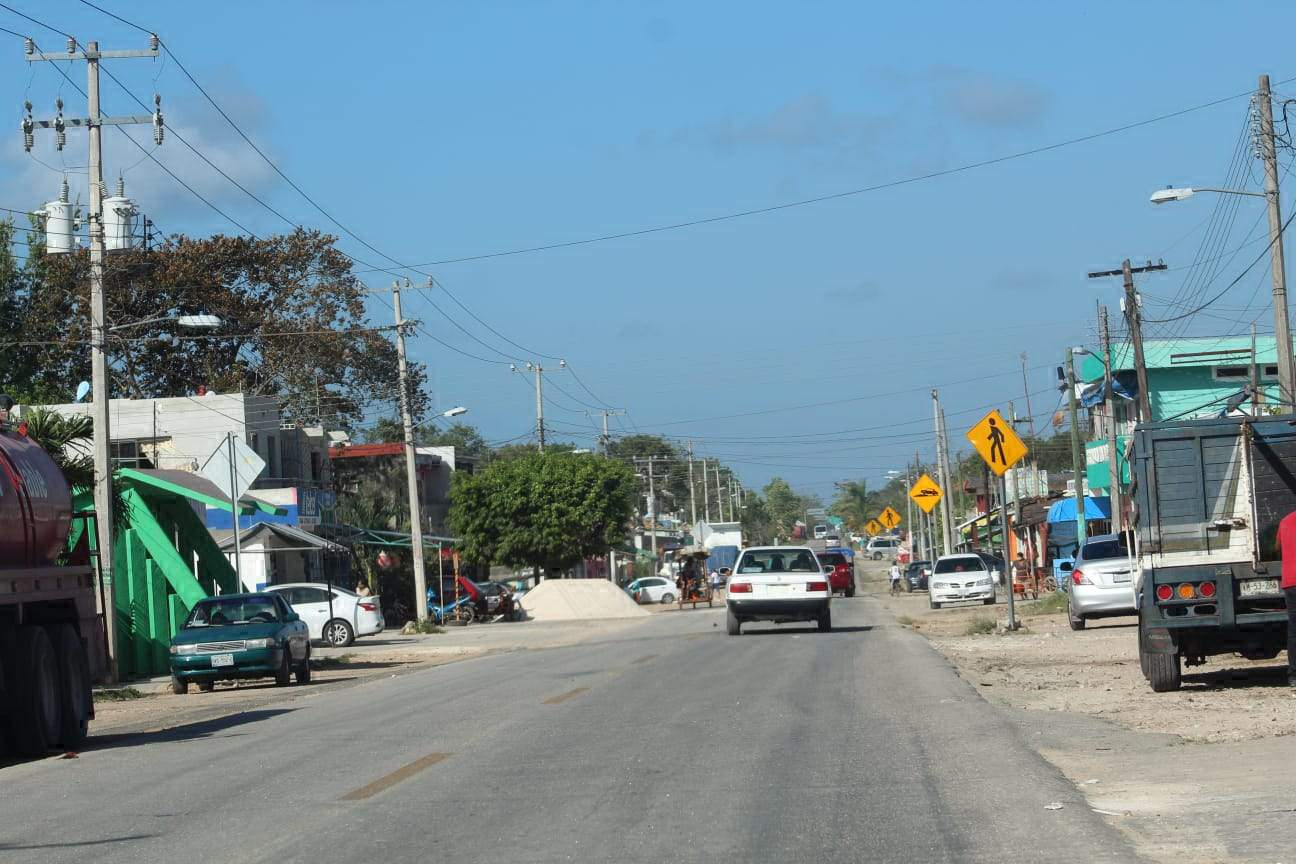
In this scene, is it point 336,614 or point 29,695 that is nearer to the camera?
point 29,695

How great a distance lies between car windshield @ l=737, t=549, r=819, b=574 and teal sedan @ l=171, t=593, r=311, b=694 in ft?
29.9

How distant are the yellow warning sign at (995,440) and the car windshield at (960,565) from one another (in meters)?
18.0

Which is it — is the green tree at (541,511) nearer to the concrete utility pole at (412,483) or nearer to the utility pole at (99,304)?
the concrete utility pole at (412,483)

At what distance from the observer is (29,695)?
14.4 meters

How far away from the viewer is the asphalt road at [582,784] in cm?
845

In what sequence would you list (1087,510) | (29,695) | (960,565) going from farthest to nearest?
(1087,510) → (960,565) → (29,695)

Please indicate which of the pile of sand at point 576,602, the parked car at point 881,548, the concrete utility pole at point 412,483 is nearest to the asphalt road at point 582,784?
the concrete utility pole at point 412,483

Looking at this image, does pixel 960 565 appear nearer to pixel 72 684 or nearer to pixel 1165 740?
pixel 72 684

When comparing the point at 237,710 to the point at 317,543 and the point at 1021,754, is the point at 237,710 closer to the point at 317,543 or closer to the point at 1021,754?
the point at 1021,754

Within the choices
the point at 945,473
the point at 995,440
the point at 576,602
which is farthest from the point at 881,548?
the point at 995,440

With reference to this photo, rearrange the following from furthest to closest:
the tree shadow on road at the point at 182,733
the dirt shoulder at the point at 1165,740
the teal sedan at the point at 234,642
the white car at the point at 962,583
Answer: the white car at the point at 962,583
the teal sedan at the point at 234,642
the tree shadow on road at the point at 182,733
the dirt shoulder at the point at 1165,740

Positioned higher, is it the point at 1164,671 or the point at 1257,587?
the point at 1257,587

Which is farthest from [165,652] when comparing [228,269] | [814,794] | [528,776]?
[228,269]

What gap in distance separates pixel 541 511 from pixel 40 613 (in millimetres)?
42239
